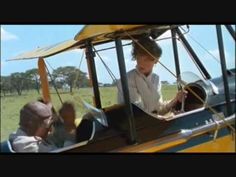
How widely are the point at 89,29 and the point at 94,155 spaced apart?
2.49 ft

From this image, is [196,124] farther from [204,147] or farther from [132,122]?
[132,122]

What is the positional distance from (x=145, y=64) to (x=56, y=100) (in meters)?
1.04

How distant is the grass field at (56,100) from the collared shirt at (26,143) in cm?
25

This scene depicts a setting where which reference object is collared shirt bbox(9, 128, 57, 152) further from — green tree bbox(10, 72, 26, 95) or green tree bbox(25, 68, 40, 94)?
green tree bbox(25, 68, 40, 94)

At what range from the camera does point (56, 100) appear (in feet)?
12.6

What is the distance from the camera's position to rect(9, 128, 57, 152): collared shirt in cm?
259

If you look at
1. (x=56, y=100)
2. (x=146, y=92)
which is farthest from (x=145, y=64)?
(x=56, y=100)

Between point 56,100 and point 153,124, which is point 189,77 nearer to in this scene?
point 153,124

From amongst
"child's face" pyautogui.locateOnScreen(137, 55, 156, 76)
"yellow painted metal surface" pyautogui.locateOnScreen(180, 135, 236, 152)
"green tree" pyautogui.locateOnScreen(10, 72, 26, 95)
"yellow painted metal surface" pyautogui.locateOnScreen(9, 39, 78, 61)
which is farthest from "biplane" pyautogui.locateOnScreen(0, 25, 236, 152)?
"green tree" pyautogui.locateOnScreen(10, 72, 26, 95)

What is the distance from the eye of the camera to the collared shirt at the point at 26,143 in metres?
2.59

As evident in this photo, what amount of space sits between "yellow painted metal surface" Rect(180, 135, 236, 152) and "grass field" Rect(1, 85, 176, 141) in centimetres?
71

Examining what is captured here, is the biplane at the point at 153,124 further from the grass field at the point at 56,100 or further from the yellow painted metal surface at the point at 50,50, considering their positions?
the yellow painted metal surface at the point at 50,50
